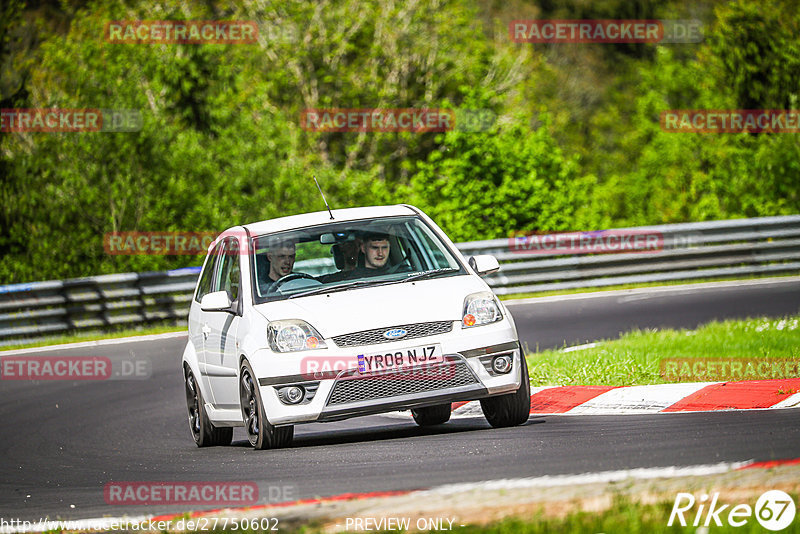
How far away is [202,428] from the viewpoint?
9734 millimetres

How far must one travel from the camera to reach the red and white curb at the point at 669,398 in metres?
8.58

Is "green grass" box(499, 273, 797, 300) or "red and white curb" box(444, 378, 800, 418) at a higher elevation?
Answer: "red and white curb" box(444, 378, 800, 418)

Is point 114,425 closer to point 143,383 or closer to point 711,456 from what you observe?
point 143,383

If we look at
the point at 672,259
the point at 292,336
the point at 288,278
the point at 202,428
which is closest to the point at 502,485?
the point at 292,336

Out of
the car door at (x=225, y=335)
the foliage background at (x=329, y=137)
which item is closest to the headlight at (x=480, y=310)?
the car door at (x=225, y=335)

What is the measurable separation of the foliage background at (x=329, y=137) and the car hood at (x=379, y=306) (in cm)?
1620

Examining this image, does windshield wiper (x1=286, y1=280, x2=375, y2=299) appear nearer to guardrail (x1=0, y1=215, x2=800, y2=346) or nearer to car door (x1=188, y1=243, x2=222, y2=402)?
car door (x1=188, y1=243, x2=222, y2=402)

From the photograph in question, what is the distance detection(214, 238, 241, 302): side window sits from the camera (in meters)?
9.16

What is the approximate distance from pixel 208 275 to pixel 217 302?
4.89ft

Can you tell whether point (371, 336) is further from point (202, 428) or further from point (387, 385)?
point (202, 428)

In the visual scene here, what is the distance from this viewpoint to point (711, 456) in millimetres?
6336

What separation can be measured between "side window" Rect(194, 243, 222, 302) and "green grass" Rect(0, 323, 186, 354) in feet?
29.1

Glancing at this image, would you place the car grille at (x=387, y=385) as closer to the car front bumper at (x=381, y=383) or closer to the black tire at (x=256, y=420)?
the car front bumper at (x=381, y=383)

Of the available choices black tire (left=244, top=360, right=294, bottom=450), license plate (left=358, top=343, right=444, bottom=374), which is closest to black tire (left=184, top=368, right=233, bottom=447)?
black tire (left=244, top=360, right=294, bottom=450)
